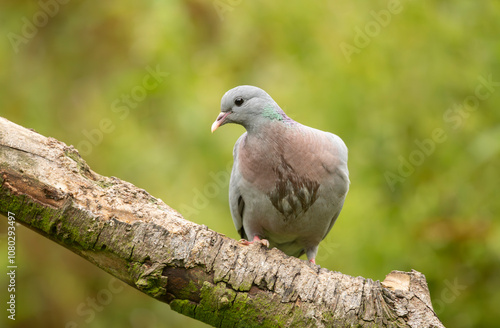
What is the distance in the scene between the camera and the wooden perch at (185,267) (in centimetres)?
349

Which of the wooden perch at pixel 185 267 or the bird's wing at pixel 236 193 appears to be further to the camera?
the bird's wing at pixel 236 193

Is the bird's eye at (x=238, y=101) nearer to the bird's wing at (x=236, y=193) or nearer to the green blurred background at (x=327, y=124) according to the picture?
the bird's wing at (x=236, y=193)

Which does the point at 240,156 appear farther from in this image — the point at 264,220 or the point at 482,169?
the point at 482,169

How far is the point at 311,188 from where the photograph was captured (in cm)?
461

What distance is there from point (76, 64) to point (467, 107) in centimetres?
445

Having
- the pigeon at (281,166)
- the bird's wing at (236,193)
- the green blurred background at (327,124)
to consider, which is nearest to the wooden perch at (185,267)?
the pigeon at (281,166)

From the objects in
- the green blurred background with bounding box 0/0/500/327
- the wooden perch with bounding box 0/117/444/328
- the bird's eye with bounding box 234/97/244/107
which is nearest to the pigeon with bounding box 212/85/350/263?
the bird's eye with bounding box 234/97/244/107

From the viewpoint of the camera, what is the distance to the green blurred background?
601cm

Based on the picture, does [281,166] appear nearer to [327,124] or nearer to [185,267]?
[185,267]

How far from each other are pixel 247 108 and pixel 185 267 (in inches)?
61.9

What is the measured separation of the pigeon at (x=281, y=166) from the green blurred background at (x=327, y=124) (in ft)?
3.74

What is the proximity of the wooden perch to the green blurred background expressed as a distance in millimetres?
2247

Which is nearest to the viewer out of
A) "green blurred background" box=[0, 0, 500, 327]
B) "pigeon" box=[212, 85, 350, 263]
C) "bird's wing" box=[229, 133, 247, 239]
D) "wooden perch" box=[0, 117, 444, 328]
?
"wooden perch" box=[0, 117, 444, 328]

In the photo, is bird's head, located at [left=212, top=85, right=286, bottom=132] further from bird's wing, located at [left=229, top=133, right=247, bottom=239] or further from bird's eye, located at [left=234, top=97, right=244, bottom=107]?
bird's wing, located at [left=229, top=133, right=247, bottom=239]
